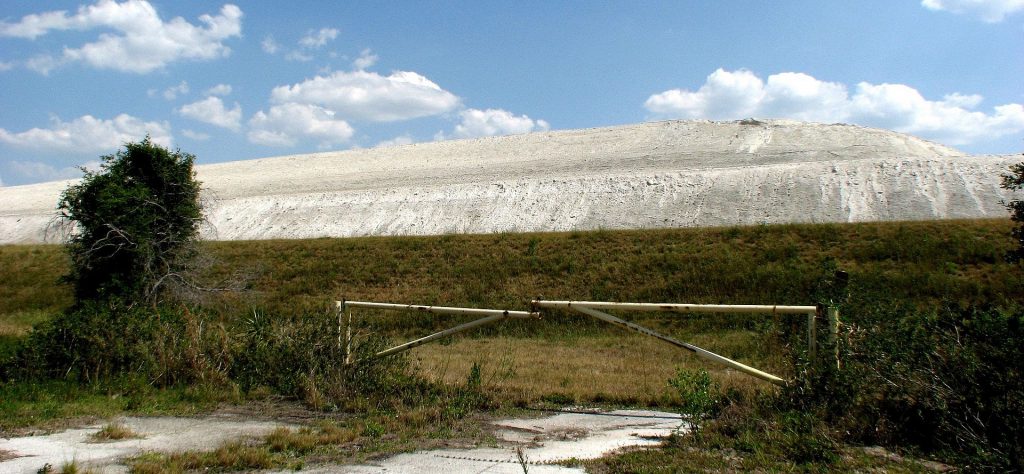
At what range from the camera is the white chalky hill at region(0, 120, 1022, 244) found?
31797 mm

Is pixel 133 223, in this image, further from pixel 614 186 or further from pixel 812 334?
pixel 614 186

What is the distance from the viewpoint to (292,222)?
41.8 meters

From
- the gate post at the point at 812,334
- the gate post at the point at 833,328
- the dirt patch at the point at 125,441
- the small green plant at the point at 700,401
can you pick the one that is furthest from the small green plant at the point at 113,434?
the gate post at the point at 833,328

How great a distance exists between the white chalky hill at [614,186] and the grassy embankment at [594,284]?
4.54 meters

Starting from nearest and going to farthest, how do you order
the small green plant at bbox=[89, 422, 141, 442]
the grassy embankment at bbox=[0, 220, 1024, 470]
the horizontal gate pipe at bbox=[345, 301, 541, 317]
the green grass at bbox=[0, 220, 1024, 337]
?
the small green plant at bbox=[89, 422, 141, 442] → the horizontal gate pipe at bbox=[345, 301, 541, 317] → the grassy embankment at bbox=[0, 220, 1024, 470] → the green grass at bbox=[0, 220, 1024, 337]

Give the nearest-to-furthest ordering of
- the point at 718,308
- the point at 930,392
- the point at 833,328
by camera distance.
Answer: the point at 930,392, the point at 833,328, the point at 718,308

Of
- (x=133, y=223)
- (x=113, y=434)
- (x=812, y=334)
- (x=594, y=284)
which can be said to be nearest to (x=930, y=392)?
(x=812, y=334)

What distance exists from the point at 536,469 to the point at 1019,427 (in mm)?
3484

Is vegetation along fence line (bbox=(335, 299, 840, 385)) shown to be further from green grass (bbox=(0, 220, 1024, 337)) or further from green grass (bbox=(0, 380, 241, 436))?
green grass (bbox=(0, 220, 1024, 337))

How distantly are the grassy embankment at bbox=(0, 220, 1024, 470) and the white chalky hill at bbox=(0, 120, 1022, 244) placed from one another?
4.54m

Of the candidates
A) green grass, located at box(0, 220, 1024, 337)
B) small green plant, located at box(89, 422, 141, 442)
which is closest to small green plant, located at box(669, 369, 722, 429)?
small green plant, located at box(89, 422, 141, 442)

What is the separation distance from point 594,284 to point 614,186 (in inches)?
734

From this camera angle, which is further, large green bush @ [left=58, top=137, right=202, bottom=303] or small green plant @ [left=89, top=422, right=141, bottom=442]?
large green bush @ [left=58, top=137, right=202, bottom=303]

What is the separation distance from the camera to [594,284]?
21875 millimetres
